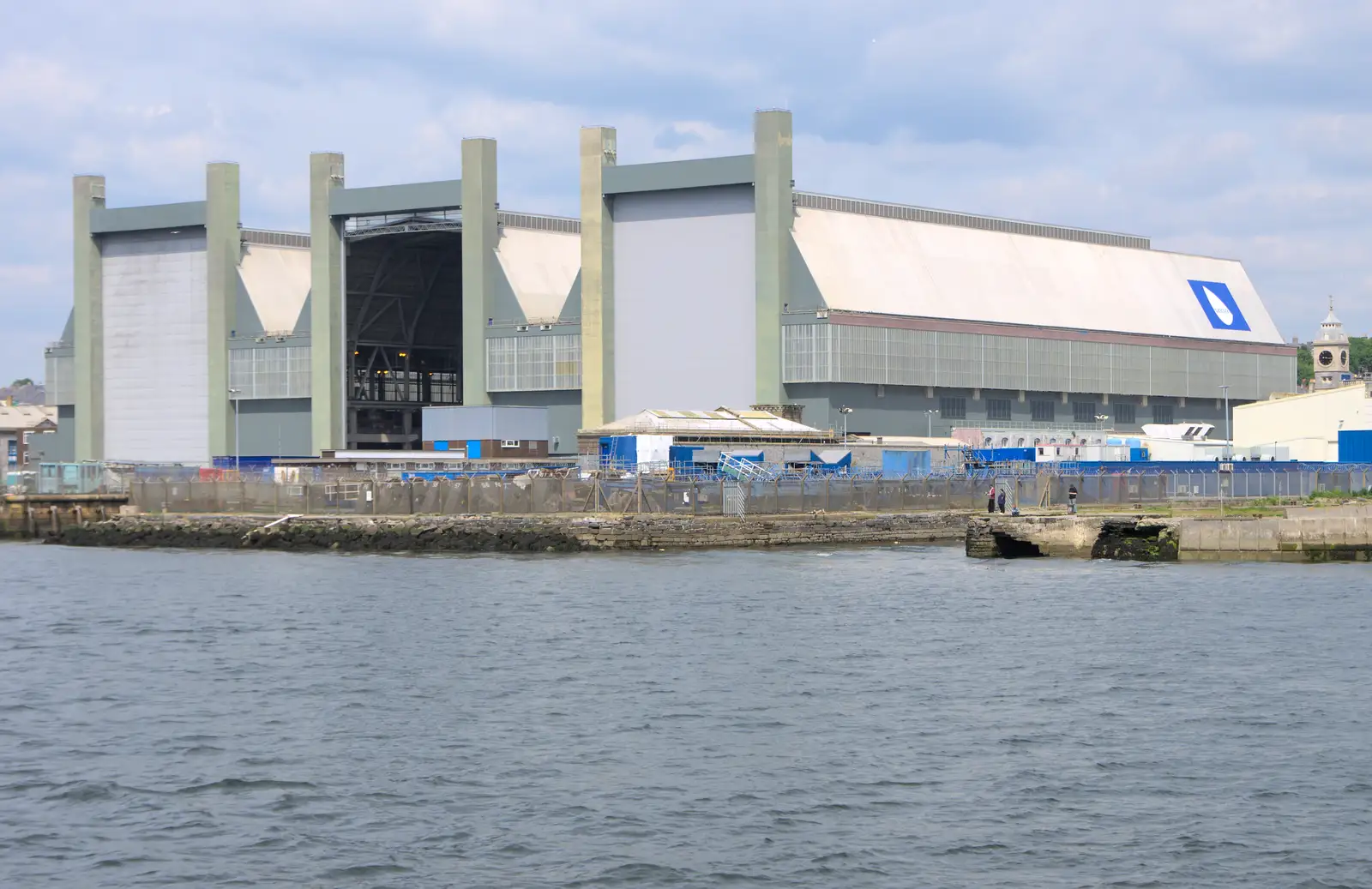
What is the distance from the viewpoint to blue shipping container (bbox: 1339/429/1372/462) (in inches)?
4109

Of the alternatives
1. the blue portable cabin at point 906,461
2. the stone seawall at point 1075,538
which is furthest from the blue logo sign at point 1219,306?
the stone seawall at point 1075,538

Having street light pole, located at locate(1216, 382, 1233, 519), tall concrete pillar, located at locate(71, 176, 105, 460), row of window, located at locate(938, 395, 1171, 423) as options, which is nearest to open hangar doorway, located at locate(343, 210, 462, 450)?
tall concrete pillar, located at locate(71, 176, 105, 460)

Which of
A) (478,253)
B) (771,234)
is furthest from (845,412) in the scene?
(478,253)

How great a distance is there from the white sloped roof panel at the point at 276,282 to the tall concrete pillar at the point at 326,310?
19.1 ft

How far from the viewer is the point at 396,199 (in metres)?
130

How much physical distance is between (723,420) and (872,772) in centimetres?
8175

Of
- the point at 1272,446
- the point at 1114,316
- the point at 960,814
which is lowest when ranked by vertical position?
the point at 960,814

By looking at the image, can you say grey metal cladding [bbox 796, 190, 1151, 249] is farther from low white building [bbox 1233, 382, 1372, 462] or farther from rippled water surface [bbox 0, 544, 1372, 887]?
rippled water surface [bbox 0, 544, 1372, 887]

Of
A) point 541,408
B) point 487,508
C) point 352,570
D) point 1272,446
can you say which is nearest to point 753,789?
point 352,570

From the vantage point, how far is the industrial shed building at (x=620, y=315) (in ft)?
404

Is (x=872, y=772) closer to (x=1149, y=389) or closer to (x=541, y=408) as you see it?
(x=541, y=408)

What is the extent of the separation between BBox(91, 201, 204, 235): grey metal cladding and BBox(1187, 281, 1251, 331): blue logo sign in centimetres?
8452

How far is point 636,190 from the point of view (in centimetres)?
12381

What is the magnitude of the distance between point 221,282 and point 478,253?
79.1 feet
